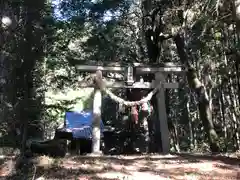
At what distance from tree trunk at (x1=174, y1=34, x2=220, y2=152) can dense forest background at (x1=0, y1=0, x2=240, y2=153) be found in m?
0.03

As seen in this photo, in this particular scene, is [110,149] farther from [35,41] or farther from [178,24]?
[35,41]

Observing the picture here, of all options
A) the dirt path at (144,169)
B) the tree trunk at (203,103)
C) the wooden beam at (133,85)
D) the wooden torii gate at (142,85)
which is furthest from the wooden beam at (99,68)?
the dirt path at (144,169)

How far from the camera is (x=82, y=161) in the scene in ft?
25.6

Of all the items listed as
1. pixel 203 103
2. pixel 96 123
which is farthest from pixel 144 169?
pixel 203 103

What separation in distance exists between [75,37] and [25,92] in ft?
22.6

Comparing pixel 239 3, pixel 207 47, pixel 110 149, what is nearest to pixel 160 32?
pixel 207 47

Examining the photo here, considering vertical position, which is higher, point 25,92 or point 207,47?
point 207,47

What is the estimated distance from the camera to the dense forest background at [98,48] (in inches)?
311

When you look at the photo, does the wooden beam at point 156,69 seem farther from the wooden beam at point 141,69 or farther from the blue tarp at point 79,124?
the blue tarp at point 79,124

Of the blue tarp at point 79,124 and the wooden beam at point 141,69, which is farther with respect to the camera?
the blue tarp at point 79,124

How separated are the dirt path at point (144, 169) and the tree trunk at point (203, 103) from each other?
121 inches

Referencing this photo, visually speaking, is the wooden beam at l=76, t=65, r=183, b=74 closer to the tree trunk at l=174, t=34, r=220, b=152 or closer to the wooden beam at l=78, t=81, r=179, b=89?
the wooden beam at l=78, t=81, r=179, b=89

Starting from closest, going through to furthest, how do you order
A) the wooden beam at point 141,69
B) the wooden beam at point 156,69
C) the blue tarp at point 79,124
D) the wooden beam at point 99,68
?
the wooden beam at point 99,68 < the wooden beam at point 141,69 < the wooden beam at point 156,69 < the blue tarp at point 79,124

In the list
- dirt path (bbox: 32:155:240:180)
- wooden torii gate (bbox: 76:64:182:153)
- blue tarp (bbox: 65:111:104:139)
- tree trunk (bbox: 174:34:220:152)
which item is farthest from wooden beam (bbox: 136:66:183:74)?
blue tarp (bbox: 65:111:104:139)
